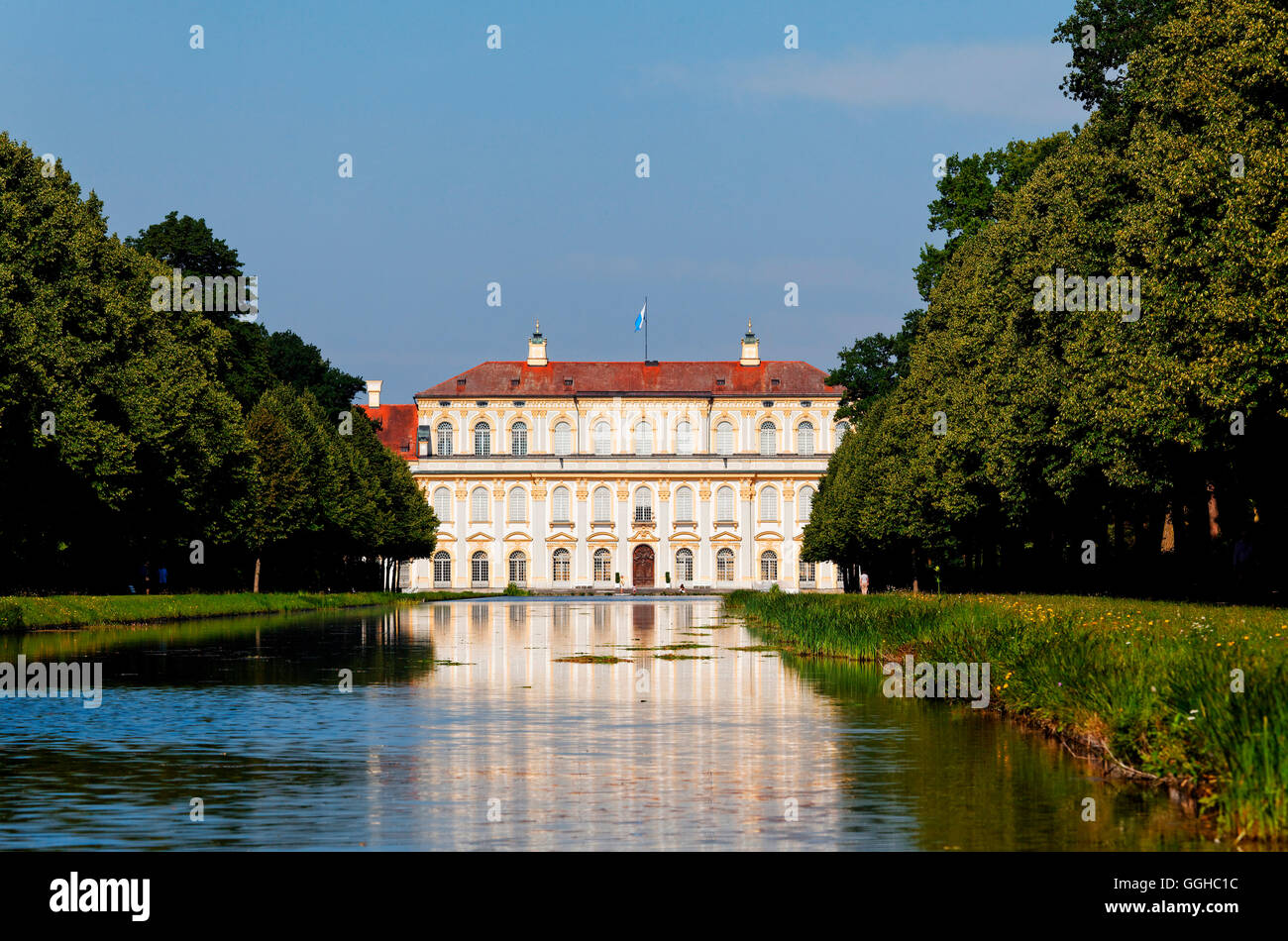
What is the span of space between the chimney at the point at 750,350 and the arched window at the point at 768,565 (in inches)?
715

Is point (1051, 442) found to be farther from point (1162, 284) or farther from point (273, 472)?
point (273, 472)

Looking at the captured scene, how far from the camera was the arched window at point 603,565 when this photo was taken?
14638 centimetres

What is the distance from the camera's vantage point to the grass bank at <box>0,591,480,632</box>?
4134cm

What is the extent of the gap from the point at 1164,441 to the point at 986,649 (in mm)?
12612

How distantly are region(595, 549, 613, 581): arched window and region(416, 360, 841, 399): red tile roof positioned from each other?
47.6ft

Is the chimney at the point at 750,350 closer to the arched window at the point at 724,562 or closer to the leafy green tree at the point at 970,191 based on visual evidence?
the arched window at the point at 724,562

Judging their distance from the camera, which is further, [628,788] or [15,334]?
[15,334]

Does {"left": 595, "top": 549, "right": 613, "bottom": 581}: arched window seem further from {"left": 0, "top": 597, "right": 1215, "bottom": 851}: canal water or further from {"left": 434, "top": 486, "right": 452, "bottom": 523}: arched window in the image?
{"left": 0, "top": 597, "right": 1215, "bottom": 851}: canal water

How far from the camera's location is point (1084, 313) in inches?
1528

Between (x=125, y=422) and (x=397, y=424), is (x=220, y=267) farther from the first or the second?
(x=397, y=424)

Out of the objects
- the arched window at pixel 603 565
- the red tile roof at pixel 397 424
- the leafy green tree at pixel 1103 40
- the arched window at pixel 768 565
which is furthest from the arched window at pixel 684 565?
the leafy green tree at pixel 1103 40

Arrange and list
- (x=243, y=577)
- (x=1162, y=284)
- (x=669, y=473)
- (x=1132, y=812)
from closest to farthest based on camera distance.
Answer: (x=1132, y=812) → (x=1162, y=284) → (x=243, y=577) → (x=669, y=473)

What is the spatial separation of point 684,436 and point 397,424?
30.1m
